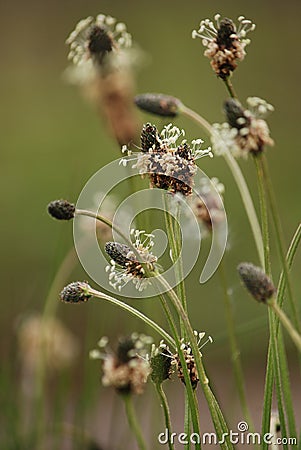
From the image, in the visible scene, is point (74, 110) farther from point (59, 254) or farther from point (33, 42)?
point (59, 254)

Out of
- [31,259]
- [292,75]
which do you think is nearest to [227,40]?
[31,259]

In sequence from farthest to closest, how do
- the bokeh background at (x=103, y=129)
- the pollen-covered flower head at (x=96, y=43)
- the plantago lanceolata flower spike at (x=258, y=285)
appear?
the bokeh background at (x=103, y=129) < the pollen-covered flower head at (x=96, y=43) < the plantago lanceolata flower spike at (x=258, y=285)

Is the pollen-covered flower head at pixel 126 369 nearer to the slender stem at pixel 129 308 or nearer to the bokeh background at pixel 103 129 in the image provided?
the slender stem at pixel 129 308

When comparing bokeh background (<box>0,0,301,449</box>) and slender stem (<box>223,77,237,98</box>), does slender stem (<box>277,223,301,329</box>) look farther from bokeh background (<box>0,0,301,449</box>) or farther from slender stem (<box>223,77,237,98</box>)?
bokeh background (<box>0,0,301,449</box>)

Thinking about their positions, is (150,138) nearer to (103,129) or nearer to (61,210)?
(61,210)

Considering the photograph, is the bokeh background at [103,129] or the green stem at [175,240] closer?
the green stem at [175,240]

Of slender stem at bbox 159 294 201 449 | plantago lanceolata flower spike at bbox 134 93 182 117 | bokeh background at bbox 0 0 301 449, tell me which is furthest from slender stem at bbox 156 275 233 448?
bokeh background at bbox 0 0 301 449

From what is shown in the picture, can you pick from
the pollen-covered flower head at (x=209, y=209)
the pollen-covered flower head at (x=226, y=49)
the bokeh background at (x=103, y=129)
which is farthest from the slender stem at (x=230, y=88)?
the bokeh background at (x=103, y=129)
